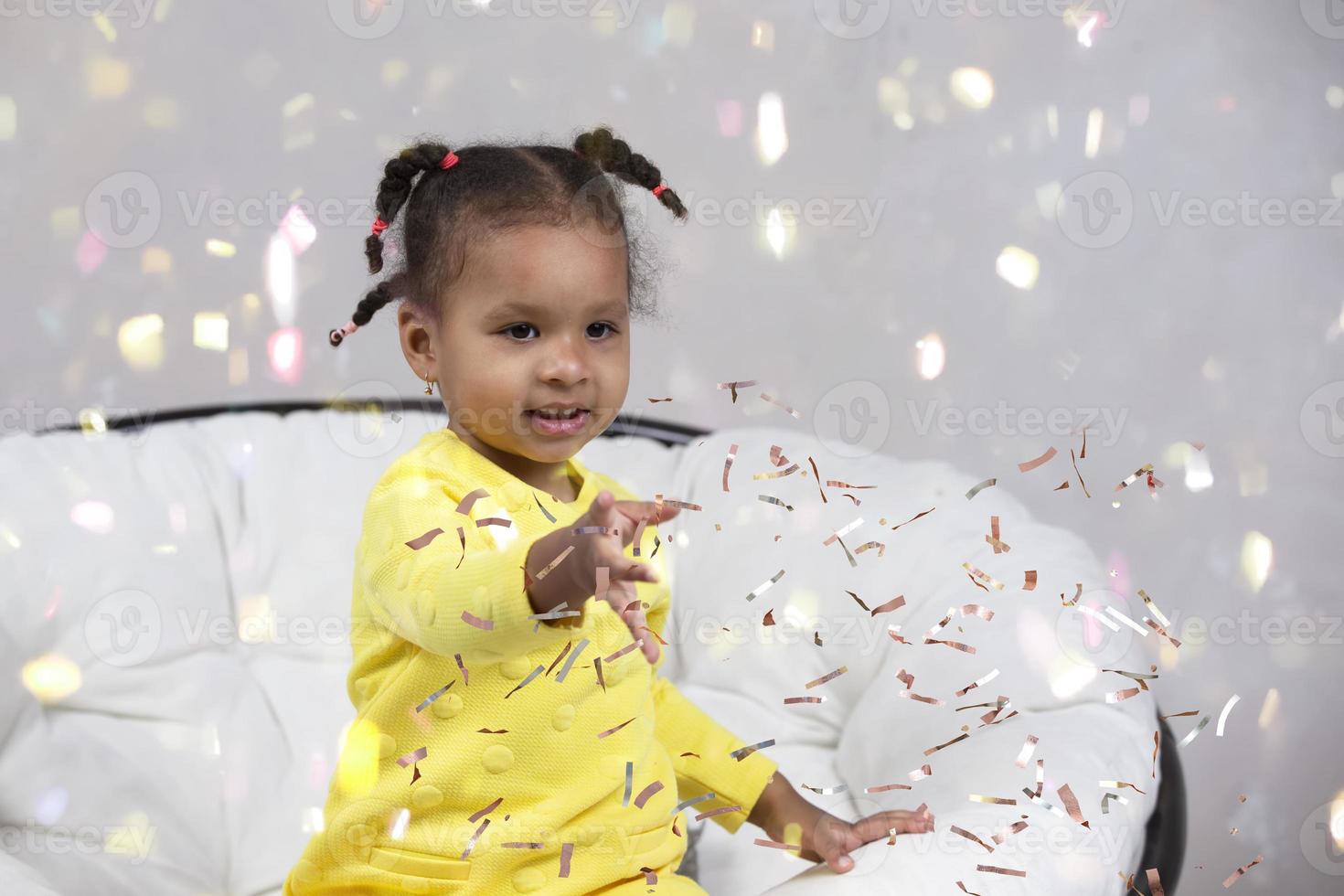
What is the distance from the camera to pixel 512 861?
0.99 meters

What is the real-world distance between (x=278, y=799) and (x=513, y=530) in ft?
2.37

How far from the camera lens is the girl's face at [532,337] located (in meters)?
0.99

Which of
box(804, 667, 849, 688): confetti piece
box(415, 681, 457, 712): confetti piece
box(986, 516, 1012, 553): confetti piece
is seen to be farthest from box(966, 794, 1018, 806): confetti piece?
box(415, 681, 457, 712): confetti piece

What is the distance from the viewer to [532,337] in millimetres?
1004

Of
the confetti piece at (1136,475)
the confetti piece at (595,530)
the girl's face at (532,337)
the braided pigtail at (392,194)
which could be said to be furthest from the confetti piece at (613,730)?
the confetti piece at (1136,475)

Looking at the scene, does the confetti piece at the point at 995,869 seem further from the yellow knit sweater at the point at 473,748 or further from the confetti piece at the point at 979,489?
the confetti piece at the point at 979,489

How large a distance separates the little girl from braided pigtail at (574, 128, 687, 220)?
40mm

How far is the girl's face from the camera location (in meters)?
0.99

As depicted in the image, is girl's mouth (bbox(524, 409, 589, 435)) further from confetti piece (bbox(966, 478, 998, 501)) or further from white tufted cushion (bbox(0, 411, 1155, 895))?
confetti piece (bbox(966, 478, 998, 501))

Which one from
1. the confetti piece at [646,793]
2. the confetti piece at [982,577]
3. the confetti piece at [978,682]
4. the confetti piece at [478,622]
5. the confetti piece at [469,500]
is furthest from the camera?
the confetti piece at [982,577]

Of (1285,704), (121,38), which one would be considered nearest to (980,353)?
(1285,704)

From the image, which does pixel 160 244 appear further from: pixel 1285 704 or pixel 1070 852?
pixel 1285 704

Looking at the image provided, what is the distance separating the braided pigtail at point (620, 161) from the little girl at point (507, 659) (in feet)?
0.13

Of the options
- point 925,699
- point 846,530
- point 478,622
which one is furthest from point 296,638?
point 478,622
